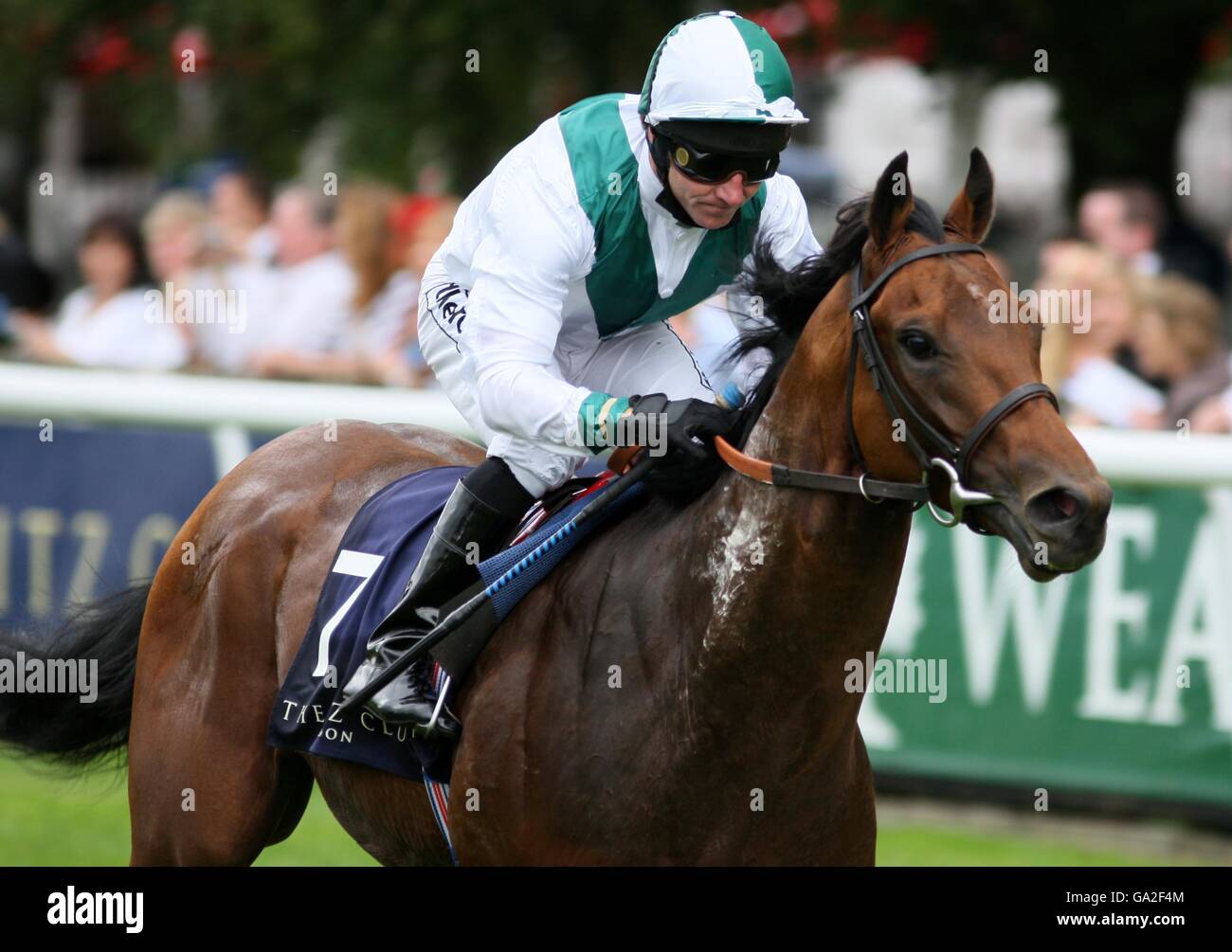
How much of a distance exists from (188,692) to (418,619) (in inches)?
31.3

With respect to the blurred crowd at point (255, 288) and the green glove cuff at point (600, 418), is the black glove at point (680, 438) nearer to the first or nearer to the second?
the green glove cuff at point (600, 418)

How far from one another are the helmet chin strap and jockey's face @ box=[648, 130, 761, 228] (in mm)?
13

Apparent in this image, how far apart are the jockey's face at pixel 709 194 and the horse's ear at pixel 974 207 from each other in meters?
0.45

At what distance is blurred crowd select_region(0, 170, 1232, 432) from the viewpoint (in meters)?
7.32

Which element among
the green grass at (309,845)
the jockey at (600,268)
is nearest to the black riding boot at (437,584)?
the jockey at (600,268)

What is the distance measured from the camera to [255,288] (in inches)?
375

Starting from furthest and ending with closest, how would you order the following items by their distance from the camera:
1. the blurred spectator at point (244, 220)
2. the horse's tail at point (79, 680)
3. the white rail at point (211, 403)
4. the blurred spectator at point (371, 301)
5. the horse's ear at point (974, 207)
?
the blurred spectator at point (244, 220) → the blurred spectator at point (371, 301) → the white rail at point (211, 403) → the horse's tail at point (79, 680) → the horse's ear at point (974, 207)

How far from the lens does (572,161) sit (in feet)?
12.9

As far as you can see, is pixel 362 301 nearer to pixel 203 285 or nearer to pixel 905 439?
pixel 203 285

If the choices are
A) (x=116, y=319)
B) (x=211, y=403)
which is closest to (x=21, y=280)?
(x=116, y=319)

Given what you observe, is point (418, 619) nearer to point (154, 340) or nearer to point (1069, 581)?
point (1069, 581)

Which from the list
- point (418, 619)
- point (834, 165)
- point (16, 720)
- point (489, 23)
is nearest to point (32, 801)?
point (16, 720)

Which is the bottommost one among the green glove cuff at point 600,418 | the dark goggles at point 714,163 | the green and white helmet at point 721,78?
the green glove cuff at point 600,418

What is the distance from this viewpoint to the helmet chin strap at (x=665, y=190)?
→ 3.85 meters
